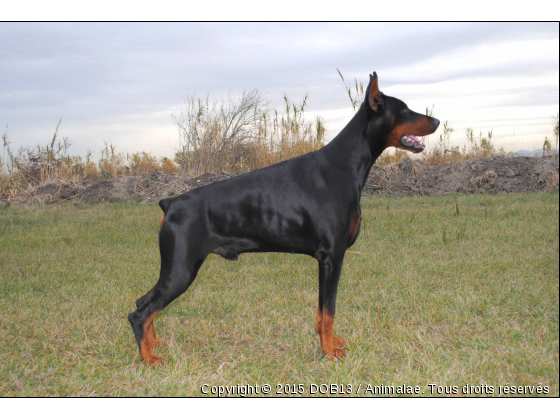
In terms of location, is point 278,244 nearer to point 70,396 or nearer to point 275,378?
point 275,378

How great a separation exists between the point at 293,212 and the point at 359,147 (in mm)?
633

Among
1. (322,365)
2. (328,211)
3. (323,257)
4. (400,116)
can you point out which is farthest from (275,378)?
(400,116)

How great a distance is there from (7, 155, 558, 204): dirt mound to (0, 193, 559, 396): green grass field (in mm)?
4113

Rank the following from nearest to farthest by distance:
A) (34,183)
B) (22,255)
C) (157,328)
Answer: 1. (157,328)
2. (22,255)
3. (34,183)

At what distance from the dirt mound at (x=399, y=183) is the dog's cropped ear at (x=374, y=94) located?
8.37m

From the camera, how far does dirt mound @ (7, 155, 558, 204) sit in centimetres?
1157

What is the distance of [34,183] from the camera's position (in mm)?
14727

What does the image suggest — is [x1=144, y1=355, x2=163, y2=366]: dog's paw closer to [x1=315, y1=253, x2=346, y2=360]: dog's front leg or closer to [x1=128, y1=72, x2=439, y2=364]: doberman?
[x1=128, y1=72, x2=439, y2=364]: doberman

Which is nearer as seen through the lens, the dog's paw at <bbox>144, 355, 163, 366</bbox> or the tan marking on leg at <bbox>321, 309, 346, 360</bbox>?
the tan marking on leg at <bbox>321, 309, 346, 360</bbox>

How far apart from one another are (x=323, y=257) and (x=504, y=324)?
173 cm

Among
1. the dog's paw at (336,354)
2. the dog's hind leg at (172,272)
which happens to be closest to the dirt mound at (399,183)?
the dog's paw at (336,354)

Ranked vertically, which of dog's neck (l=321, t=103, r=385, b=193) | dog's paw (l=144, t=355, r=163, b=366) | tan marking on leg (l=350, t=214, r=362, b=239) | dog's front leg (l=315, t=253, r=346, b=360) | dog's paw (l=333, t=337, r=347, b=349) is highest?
dog's neck (l=321, t=103, r=385, b=193)

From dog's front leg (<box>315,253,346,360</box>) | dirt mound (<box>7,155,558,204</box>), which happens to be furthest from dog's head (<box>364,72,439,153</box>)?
dirt mound (<box>7,155,558,204</box>)

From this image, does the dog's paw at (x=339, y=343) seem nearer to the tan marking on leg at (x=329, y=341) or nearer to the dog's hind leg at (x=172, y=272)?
the tan marking on leg at (x=329, y=341)
